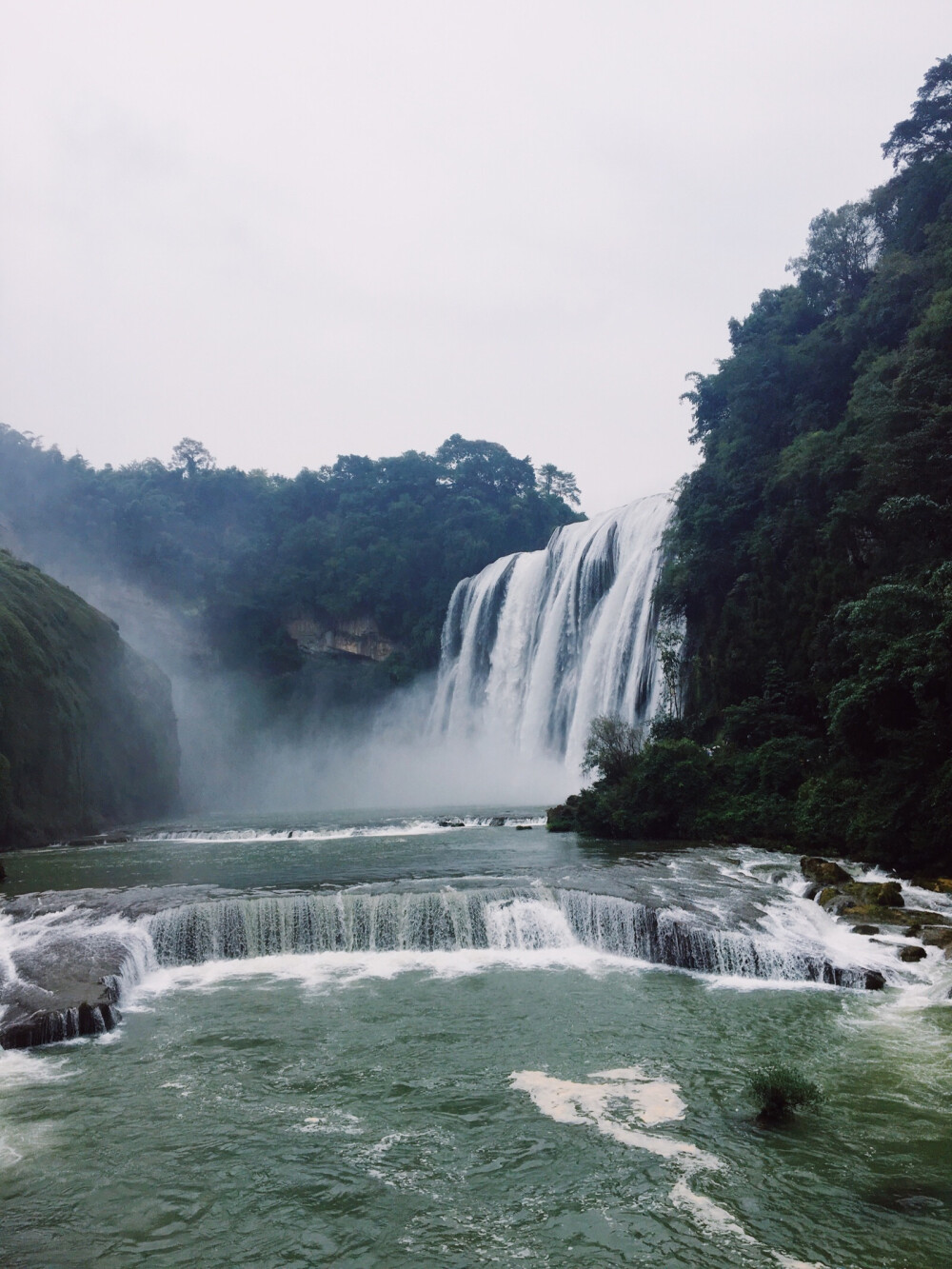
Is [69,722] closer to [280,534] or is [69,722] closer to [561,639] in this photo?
[561,639]

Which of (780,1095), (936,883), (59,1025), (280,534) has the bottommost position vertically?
(59,1025)

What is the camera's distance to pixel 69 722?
85.4 feet

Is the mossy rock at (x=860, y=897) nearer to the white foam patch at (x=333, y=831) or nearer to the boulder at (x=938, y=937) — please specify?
the boulder at (x=938, y=937)

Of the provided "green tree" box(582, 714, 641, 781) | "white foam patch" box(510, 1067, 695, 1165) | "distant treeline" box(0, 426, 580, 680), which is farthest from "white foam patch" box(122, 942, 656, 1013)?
"distant treeline" box(0, 426, 580, 680)

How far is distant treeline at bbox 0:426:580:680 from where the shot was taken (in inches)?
2114

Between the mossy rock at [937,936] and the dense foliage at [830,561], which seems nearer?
the mossy rock at [937,936]

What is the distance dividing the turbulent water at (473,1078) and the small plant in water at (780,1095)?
0.44 feet

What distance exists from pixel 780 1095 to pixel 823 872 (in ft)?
27.7

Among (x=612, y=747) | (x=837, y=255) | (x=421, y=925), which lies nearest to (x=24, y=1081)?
(x=421, y=925)

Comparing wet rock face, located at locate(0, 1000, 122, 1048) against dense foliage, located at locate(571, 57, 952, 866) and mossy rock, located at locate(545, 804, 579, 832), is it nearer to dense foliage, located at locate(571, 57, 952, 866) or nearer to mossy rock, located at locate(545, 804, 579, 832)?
dense foliage, located at locate(571, 57, 952, 866)

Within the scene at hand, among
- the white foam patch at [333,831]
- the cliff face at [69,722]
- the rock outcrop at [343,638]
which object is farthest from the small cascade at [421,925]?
the rock outcrop at [343,638]

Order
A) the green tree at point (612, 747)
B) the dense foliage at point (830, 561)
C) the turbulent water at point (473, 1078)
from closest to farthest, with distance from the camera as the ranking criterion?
the turbulent water at point (473, 1078) → the dense foliage at point (830, 561) → the green tree at point (612, 747)

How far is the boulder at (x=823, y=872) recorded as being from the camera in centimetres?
1409

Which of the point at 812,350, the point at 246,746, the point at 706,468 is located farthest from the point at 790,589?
the point at 246,746
